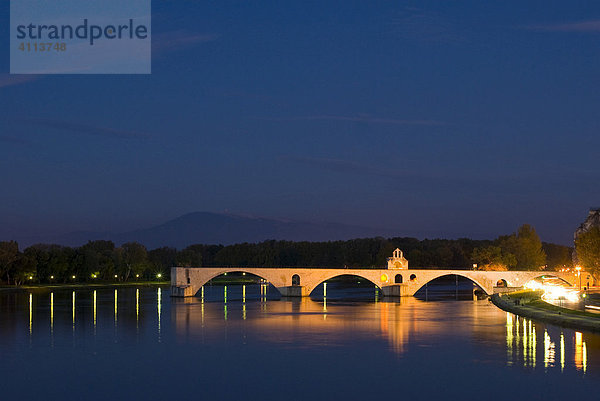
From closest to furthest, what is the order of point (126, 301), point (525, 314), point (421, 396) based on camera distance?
1. point (421, 396)
2. point (525, 314)
3. point (126, 301)

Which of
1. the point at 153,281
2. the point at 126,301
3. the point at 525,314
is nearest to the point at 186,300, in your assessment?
the point at 126,301

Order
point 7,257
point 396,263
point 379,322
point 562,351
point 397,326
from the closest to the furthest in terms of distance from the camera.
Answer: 1. point 562,351
2. point 397,326
3. point 379,322
4. point 396,263
5. point 7,257

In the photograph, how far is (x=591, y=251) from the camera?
10556 cm

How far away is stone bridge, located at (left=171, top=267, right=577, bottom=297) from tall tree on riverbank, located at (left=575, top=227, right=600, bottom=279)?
23.2 ft

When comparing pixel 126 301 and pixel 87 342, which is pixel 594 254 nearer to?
pixel 126 301

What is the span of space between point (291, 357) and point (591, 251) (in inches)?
2799

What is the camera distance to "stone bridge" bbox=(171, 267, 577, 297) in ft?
363

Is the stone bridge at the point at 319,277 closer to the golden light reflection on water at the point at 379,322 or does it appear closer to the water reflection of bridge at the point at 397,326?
the golden light reflection on water at the point at 379,322

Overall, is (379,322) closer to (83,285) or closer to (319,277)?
(319,277)

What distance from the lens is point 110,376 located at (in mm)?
40188

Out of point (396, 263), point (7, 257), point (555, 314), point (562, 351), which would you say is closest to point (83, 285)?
point (7, 257)

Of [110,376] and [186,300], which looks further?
[186,300]

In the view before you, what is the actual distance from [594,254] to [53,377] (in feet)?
271

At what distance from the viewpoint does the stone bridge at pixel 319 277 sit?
111 meters
